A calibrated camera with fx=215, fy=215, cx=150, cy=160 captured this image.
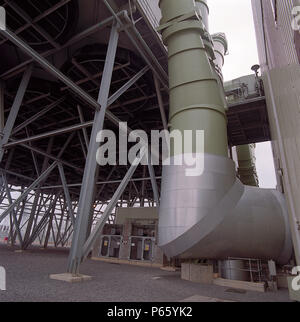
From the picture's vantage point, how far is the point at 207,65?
383 inches

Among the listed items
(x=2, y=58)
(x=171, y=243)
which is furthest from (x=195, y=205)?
(x=2, y=58)

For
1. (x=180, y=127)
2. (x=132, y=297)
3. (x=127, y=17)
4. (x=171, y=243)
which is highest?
(x=127, y=17)

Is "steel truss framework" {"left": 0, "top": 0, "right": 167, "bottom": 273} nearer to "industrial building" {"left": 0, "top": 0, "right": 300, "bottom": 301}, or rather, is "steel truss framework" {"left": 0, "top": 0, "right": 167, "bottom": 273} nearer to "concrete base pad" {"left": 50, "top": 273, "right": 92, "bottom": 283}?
"industrial building" {"left": 0, "top": 0, "right": 300, "bottom": 301}

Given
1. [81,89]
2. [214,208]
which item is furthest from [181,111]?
[214,208]

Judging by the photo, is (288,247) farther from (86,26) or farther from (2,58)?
(2,58)

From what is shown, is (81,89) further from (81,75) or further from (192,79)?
(81,75)

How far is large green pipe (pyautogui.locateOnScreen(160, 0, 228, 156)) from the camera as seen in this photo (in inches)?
344

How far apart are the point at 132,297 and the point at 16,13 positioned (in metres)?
12.0

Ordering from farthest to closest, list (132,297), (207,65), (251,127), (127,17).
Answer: (251,127), (207,65), (127,17), (132,297)

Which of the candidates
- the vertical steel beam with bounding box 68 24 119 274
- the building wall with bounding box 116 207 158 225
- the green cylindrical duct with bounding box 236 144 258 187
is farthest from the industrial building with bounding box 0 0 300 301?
the green cylindrical duct with bounding box 236 144 258 187

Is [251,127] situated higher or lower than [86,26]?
lower

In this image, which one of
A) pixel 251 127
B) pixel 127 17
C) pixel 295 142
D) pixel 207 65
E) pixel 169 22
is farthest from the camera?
pixel 251 127

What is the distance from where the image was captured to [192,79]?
942 cm

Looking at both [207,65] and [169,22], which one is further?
[169,22]
